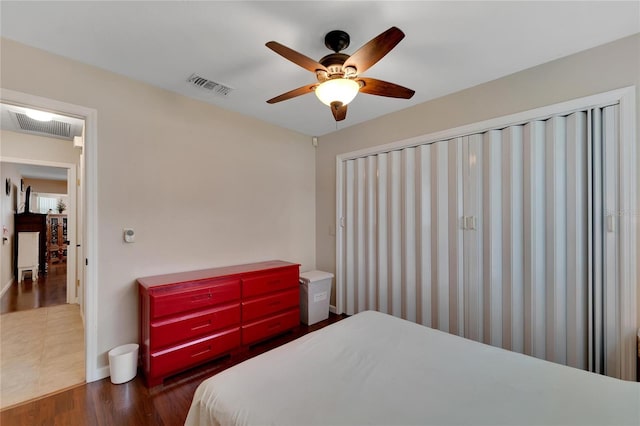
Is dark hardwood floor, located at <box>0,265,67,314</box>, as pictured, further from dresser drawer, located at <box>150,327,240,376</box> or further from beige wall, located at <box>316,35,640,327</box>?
beige wall, located at <box>316,35,640,327</box>

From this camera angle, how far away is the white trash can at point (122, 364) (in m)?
2.19

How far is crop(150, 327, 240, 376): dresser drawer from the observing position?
2166 millimetres

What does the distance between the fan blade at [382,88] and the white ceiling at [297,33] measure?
34 centimetres

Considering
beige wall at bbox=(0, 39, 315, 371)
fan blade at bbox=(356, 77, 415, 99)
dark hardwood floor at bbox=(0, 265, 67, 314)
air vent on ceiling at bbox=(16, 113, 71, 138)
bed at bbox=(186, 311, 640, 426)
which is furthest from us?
dark hardwood floor at bbox=(0, 265, 67, 314)

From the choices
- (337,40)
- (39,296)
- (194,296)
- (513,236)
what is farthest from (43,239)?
(513,236)

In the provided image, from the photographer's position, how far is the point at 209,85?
2533mm

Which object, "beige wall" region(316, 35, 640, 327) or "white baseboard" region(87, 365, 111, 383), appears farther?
"white baseboard" region(87, 365, 111, 383)

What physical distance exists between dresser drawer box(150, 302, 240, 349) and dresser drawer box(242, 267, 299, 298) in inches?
7.4

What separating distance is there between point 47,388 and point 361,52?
10.9ft

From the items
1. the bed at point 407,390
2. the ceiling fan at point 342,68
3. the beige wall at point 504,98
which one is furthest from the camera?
the beige wall at point 504,98

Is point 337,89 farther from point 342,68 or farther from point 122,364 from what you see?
point 122,364

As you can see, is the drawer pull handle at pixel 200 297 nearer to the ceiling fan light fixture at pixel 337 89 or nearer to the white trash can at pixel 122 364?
the white trash can at pixel 122 364

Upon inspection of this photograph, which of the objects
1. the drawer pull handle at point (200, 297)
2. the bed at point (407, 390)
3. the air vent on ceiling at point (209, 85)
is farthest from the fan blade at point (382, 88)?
the drawer pull handle at point (200, 297)

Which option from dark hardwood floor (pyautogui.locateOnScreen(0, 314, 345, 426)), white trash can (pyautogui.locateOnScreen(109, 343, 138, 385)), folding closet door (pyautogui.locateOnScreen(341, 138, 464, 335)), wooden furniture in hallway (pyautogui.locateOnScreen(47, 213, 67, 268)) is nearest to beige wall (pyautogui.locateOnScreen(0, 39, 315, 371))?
white trash can (pyautogui.locateOnScreen(109, 343, 138, 385))
